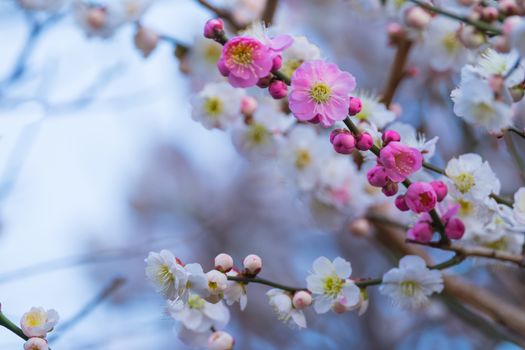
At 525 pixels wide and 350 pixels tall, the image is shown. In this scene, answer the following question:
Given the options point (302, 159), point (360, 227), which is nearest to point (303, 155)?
point (302, 159)

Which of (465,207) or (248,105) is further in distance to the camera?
(248,105)

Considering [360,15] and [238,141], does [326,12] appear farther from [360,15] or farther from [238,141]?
[238,141]

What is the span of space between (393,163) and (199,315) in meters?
0.32

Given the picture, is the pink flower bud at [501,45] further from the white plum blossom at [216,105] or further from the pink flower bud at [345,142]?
the white plum blossom at [216,105]

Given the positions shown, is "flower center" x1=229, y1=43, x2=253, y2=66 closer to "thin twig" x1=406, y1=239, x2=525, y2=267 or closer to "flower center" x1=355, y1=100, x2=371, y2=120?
"flower center" x1=355, y1=100, x2=371, y2=120

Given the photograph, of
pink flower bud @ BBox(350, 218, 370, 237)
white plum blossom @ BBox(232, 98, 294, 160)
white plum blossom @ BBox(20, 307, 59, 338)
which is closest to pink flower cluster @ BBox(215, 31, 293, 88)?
white plum blossom @ BBox(20, 307, 59, 338)

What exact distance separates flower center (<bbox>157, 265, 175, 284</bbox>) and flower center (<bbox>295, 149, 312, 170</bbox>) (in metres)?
0.56

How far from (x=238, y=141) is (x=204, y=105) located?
13 centimetres

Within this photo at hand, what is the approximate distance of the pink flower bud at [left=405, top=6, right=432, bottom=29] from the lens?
4.07ft

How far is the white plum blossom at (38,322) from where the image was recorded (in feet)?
2.52

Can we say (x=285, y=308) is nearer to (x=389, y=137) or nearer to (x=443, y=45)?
(x=389, y=137)

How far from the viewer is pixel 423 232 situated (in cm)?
84

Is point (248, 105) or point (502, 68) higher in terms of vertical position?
point (502, 68)

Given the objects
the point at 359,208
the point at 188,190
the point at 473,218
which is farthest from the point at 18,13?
the point at 188,190
